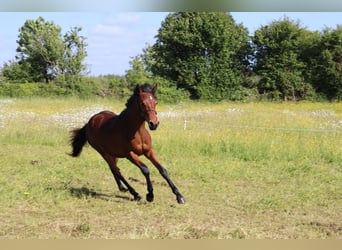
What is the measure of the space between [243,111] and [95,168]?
5.60m

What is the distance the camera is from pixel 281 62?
9070mm

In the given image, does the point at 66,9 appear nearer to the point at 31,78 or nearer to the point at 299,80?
the point at 299,80

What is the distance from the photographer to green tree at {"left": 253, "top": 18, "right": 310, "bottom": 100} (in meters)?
8.47

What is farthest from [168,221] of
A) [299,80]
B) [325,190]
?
[299,80]

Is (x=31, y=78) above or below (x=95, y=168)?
above

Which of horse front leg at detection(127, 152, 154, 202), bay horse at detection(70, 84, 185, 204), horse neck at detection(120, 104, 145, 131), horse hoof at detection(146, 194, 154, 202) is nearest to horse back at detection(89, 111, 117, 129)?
bay horse at detection(70, 84, 185, 204)

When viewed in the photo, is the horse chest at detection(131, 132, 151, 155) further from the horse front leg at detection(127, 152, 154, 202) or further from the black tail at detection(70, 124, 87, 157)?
the black tail at detection(70, 124, 87, 157)

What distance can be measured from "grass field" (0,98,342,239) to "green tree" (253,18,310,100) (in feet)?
3.09

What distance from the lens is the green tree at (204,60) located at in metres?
7.35

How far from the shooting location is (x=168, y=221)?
13.3 feet

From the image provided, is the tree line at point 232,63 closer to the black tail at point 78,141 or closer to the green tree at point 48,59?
the green tree at point 48,59

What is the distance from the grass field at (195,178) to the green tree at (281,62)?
0.94m

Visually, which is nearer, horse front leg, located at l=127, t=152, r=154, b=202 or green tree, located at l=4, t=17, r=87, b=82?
horse front leg, located at l=127, t=152, r=154, b=202

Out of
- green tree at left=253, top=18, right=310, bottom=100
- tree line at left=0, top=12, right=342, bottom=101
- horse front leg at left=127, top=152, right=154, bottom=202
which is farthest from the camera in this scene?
green tree at left=253, top=18, right=310, bottom=100
